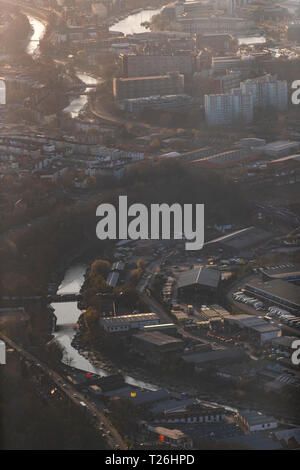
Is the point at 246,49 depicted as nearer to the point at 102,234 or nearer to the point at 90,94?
the point at 90,94

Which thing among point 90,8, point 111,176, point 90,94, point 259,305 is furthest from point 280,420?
point 90,8

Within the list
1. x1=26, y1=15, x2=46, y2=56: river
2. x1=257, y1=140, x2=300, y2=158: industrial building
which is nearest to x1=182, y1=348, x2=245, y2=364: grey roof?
x1=257, y1=140, x2=300, y2=158: industrial building

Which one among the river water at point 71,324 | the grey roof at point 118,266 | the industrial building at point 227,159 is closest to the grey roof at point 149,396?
the river water at point 71,324

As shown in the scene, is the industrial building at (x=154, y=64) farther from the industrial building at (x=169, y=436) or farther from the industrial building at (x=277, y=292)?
the industrial building at (x=169, y=436)

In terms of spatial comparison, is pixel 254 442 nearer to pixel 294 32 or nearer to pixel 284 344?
pixel 284 344

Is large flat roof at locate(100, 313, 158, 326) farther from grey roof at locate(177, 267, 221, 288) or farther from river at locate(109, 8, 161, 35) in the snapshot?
river at locate(109, 8, 161, 35)

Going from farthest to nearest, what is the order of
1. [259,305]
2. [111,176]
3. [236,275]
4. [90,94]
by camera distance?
[90,94]
[111,176]
[236,275]
[259,305]
